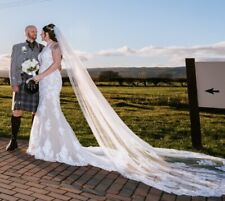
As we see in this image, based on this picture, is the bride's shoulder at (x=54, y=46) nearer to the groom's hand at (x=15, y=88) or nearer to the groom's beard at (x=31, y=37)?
the groom's beard at (x=31, y=37)

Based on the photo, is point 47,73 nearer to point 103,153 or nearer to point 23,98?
point 23,98

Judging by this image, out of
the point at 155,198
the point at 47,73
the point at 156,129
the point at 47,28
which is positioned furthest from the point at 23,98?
the point at 156,129

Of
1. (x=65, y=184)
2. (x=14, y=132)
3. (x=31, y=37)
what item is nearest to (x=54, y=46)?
(x=31, y=37)

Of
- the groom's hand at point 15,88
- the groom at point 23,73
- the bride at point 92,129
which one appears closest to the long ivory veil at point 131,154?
the bride at point 92,129

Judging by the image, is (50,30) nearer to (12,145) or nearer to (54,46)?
(54,46)

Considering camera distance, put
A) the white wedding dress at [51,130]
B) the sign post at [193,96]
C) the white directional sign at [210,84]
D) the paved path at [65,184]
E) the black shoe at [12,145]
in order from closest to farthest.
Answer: the paved path at [65,184], the white wedding dress at [51,130], the black shoe at [12,145], the white directional sign at [210,84], the sign post at [193,96]

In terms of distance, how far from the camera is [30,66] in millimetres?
7301

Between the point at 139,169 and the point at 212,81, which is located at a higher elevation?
the point at 212,81

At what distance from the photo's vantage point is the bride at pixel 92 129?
262 inches

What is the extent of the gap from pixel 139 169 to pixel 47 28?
2.89 metres

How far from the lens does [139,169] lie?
6.32 meters

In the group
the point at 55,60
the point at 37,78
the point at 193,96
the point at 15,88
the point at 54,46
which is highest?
the point at 54,46

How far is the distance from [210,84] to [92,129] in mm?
2813

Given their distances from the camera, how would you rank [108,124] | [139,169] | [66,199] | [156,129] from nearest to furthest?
[66,199]
[139,169]
[108,124]
[156,129]
